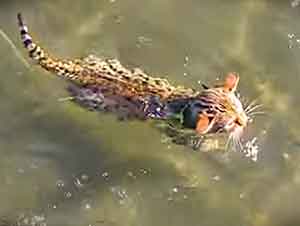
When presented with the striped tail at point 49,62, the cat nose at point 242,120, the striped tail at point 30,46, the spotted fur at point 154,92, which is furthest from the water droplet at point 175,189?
the striped tail at point 30,46

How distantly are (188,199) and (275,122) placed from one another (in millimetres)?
666

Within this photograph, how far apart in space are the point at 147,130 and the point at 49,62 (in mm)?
616

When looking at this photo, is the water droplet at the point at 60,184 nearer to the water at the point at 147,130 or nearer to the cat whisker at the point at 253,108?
the water at the point at 147,130

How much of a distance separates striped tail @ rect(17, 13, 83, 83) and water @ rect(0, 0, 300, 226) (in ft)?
0.39

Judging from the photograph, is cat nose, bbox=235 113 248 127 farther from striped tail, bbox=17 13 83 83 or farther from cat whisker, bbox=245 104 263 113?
striped tail, bbox=17 13 83 83

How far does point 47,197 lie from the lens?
15.7ft

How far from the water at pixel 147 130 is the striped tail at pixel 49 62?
0.12 meters

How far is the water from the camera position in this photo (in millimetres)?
4781

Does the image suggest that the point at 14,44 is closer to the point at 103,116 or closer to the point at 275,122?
the point at 103,116

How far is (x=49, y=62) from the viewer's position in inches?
196

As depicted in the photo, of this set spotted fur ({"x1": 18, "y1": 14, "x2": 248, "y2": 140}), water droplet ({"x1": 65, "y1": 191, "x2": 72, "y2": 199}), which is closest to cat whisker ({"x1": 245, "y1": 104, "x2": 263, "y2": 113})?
spotted fur ({"x1": 18, "y1": 14, "x2": 248, "y2": 140})

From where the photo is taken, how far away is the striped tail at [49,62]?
193 inches

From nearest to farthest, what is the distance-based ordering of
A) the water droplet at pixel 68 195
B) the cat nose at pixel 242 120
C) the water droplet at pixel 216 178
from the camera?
the cat nose at pixel 242 120 < the water droplet at pixel 68 195 < the water droplet at pixel 216 178

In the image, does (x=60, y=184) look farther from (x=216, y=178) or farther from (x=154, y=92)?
(x=216, y=178)
